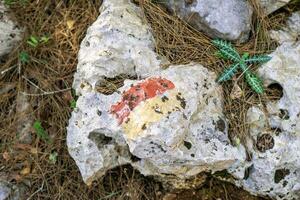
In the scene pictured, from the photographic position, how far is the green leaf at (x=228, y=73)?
339 centimetres

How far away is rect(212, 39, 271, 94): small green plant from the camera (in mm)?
3373

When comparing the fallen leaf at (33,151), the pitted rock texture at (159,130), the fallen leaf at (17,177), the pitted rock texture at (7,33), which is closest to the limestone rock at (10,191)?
the fallen leaf at (17,177)

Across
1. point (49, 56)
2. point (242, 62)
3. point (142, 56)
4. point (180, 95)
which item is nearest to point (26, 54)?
point (49, 56)

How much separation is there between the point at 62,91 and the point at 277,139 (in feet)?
6.58

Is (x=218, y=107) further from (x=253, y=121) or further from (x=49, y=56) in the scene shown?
(x=49, y=56)

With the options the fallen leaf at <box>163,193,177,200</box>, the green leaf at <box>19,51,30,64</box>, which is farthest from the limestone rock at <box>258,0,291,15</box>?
the green leaf at <box>19,51,30,64</box>

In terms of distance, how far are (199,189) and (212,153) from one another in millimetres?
542

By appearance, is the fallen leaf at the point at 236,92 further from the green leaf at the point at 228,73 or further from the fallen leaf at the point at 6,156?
the fallen leaf at the point at 6,156

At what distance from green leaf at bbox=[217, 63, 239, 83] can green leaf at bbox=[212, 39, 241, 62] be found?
0.07 m

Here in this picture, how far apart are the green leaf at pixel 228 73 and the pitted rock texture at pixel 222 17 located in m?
0.30

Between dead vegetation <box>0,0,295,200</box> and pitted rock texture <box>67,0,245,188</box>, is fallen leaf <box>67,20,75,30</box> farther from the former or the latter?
pitted rock texture <box>67,0,245,188</box>

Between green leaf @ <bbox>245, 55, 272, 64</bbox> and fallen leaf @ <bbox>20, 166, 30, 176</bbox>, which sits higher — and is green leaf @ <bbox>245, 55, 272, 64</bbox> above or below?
above

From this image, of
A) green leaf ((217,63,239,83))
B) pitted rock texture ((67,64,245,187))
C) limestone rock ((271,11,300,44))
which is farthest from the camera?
limestone rock ((271,11,300,44))

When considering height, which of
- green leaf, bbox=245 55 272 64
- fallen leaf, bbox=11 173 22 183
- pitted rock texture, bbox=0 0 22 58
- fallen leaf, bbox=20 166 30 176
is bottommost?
fallen leaf, bbox=11 173 22 183
